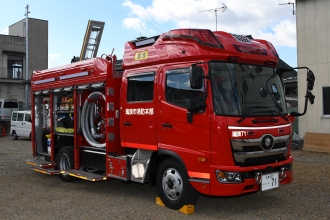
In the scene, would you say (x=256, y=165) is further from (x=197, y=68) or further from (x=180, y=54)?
(x=180, y=54)

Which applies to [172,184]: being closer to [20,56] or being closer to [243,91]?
[243,91]

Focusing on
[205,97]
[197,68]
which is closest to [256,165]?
[205,97]

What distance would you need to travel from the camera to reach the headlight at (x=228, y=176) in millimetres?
5363

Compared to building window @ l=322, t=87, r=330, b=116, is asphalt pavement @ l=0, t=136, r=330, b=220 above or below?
below

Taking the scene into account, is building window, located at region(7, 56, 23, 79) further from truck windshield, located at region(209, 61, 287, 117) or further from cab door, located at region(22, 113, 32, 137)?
truck windshield, located at region(209, 61, 287, 117)

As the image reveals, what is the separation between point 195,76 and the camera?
5273 mm

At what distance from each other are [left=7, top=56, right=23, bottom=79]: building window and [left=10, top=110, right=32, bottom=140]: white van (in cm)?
1906

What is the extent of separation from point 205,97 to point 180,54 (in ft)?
2.93

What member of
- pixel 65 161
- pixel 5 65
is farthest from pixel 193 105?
pixel 5 65

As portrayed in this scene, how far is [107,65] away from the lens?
7387 mm

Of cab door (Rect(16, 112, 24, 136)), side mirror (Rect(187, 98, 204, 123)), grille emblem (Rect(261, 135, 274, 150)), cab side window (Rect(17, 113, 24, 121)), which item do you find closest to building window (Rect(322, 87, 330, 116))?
grille emblem (Rect(261, 135, 274, 150))

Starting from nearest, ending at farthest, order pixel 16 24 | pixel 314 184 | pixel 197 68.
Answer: pixel 197 68 → pixel 314 184 → pixel 16 24

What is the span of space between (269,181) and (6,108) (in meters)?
29.3

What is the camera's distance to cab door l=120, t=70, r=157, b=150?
6344 millimetres
